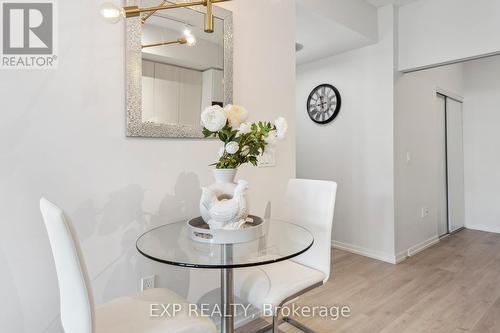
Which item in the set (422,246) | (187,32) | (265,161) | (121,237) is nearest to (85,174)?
(121,237)

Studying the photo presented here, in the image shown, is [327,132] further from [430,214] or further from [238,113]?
[238,113]

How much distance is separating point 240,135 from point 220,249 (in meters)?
0.57

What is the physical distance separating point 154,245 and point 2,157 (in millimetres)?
754

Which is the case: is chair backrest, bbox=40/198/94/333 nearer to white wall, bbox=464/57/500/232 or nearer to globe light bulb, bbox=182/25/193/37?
globe light bulb, bbox=182/25/193/37

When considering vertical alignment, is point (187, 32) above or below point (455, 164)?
above

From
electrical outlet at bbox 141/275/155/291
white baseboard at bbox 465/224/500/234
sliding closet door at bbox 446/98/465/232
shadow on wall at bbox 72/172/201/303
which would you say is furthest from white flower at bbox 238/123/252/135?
white baseboard at bbox 465/224/500/234

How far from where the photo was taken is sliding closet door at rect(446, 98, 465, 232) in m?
4.41

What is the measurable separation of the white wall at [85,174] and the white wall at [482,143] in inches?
177

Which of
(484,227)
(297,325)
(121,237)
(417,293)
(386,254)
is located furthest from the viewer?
(484,227)

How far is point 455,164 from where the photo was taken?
4.55 m

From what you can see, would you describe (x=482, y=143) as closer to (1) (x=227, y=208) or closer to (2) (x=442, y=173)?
(2) (x=442, y=173)

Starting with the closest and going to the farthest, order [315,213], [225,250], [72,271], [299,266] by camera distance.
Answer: [72,271] < [225,250] < [299,266] < [315,213]

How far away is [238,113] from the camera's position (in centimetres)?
152

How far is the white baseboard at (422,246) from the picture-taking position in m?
3.48
